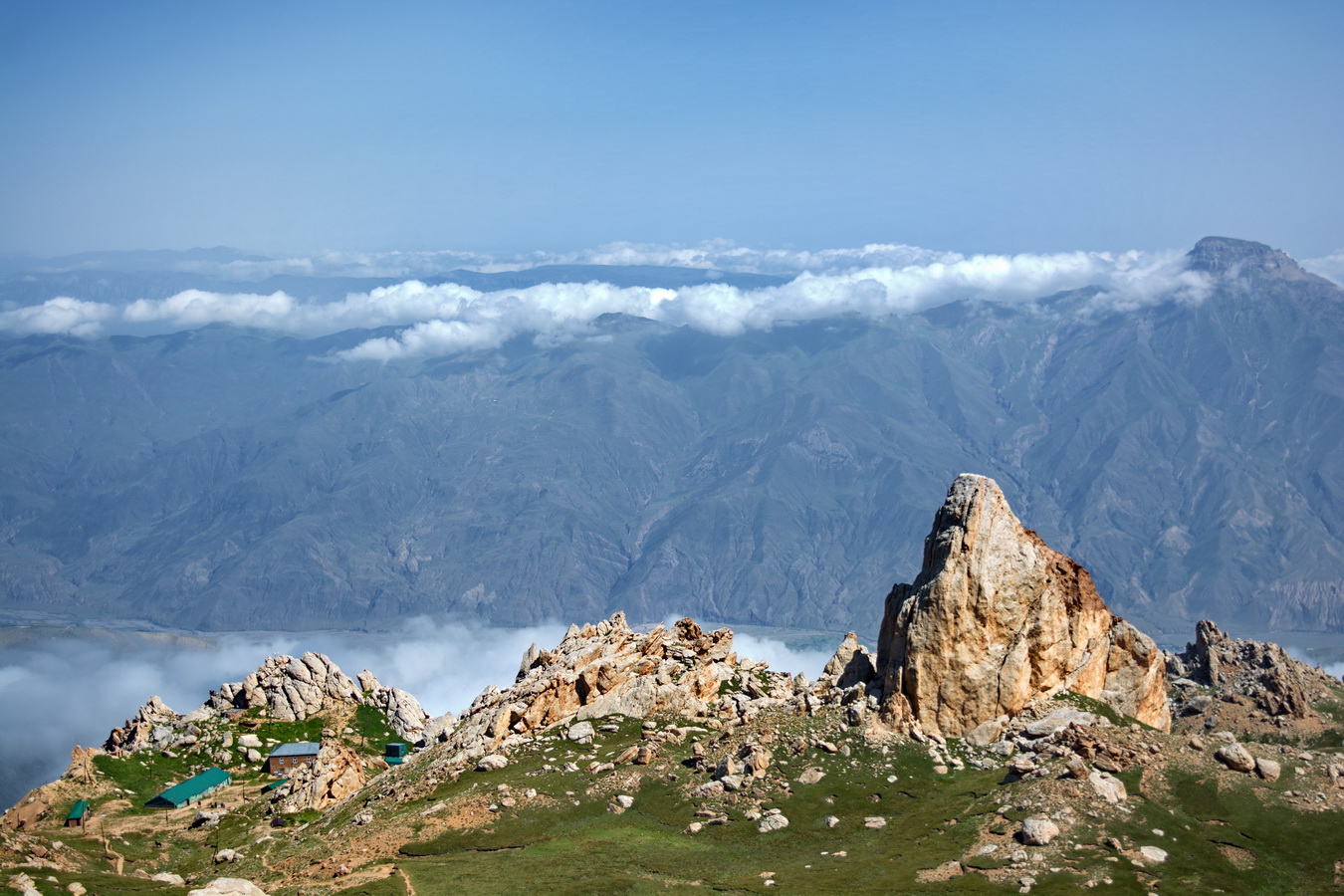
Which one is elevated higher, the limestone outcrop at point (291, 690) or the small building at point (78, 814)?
the small building at point (78, 814)

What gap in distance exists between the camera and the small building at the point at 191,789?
9756cm

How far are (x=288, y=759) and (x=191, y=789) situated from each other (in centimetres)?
1071

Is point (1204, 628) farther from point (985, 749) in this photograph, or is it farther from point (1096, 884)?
point (1096, 884)

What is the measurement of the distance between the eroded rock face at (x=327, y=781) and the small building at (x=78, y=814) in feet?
53.5

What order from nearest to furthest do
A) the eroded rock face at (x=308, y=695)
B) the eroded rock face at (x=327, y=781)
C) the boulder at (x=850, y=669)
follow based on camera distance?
the boulder at (x=850, y=669), the eroded rock face at (x=327, y=781), the eroded rock face at (x=308, y=695)

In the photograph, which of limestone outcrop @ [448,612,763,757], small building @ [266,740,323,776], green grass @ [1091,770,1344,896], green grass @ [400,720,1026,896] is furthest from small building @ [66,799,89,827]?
green grass @ [1091,770,1344,896]

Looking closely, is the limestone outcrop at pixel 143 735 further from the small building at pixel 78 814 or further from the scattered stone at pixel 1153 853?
the scattered stone at pixel 1153 853

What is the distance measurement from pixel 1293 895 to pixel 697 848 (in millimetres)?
31573

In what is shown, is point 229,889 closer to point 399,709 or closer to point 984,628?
point 984,628

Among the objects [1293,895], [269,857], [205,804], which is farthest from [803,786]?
[205,804]

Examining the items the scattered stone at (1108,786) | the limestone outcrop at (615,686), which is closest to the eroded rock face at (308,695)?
the limestone outcrop at (615,686)

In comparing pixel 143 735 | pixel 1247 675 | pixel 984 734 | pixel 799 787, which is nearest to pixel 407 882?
pixel 799 787

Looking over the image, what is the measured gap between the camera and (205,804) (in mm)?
97688

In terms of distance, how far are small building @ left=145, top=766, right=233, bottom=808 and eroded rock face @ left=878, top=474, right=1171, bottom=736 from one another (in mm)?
62851
